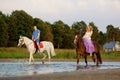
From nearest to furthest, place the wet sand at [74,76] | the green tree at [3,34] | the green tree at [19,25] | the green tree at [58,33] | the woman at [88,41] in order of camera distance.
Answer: the wet sand at [74,76] < the woman at [88,41] < the green tree at [3,34] < the green tree at [19,25] < the green tree at [58,33]

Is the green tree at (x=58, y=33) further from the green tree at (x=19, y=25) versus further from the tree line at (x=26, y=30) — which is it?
the green tree at (x=19, y=25)

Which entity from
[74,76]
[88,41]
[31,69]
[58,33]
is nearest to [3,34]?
[58,33]

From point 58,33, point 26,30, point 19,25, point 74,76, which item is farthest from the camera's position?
point 58,33

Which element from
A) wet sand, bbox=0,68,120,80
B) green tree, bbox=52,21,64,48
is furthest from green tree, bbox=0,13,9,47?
wet sand, bbox=0,68,120,80

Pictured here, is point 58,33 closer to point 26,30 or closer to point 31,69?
point 26,30

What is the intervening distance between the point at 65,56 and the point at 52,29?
93.8 metres

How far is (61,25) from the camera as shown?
142 meters

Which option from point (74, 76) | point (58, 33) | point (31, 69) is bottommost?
point (74, 76)

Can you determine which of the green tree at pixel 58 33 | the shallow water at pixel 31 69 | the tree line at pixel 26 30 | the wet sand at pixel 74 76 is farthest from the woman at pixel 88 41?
the green tree at pixel 58 33

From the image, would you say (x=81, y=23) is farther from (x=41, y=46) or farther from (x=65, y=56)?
(x=41, y=46)

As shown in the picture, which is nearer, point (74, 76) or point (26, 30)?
point (74, 76)

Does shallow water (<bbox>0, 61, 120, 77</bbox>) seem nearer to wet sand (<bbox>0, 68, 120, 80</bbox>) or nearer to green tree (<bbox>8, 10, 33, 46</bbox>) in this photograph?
wet sand (<bbox>0, 68, 120, 80</bbox>)

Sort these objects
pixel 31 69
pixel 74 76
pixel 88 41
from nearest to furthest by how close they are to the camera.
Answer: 1. pixel 74 76
2. pixel 31 69
3. pixel 88 41

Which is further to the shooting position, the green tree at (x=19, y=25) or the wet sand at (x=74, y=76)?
the green tree at (x=19, y=25)
